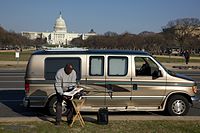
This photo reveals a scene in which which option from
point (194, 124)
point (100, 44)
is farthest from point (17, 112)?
point (100, 44)

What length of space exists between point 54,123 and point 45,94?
1.18 m

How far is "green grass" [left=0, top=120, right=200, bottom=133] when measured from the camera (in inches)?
324

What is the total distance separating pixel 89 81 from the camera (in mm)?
9781

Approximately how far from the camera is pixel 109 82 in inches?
387

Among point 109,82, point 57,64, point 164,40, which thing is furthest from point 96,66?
point 164,40

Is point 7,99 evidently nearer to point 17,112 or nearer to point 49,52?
point 17,112

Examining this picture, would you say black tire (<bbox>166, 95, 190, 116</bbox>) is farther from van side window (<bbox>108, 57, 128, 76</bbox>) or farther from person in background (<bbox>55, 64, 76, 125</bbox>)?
person in background (<bbox>55, 64, 76, 125</bbox>)

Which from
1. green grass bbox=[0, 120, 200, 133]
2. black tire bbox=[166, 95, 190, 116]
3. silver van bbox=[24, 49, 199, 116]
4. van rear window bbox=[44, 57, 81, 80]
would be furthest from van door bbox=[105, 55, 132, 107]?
black tire bbox=[166, 95, 190, 116]

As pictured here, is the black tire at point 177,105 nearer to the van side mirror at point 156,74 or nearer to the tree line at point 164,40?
the van side mirror at point 156,74

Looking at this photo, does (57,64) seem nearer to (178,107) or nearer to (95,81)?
(95,81)

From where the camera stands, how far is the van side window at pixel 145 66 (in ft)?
33.4

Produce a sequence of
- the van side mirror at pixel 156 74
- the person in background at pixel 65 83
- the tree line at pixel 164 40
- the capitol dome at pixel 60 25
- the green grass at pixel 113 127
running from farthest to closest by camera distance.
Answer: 1. the capitol dome at pixel 60 25
2. the tree line at pixel 164 40
3. the van side mirror at pixel 156 74
4. the person in background at pixel 65 83
5. the green grass at pixel 113 127

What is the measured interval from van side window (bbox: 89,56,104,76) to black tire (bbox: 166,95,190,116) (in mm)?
2119

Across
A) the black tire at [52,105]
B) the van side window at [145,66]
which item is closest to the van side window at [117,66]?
the van side window at [145,66]
